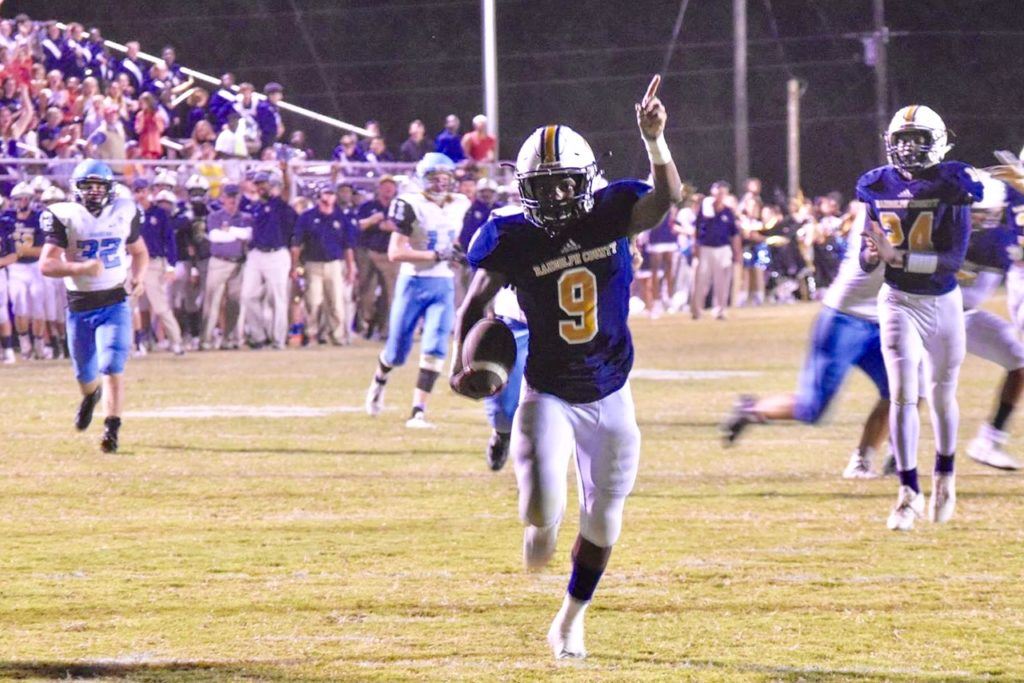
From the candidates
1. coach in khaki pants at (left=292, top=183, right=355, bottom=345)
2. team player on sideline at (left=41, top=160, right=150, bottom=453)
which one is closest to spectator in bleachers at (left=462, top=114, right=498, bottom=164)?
coach in khaki pants at (left=292, top=183, right=355, bottom=345)

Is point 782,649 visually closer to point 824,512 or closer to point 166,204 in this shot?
point 824,512

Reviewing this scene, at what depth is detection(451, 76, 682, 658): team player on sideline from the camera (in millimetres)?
4914

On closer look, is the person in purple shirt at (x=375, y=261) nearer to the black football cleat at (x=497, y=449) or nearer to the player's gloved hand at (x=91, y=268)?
the player's gloved hand at (x=91, y=268)

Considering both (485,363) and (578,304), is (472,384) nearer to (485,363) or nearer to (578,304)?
(485,363)

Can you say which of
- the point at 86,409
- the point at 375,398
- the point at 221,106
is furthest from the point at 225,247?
the point at 86,409

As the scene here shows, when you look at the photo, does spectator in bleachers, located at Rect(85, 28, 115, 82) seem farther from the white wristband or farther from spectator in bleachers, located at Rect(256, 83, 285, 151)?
the white wristband

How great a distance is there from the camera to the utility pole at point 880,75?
29188 mm

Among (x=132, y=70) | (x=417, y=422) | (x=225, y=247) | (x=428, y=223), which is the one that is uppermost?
(x=132, y=70)

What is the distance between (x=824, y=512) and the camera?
773 centimetres

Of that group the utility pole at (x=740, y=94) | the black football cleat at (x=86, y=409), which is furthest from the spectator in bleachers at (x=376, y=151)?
the black football cleat at (x=86, y=409)

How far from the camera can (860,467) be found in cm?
891

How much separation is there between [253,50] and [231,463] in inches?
670

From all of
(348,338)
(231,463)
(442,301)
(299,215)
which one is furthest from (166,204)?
(231,463)

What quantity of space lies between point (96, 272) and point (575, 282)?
17.7 ft
